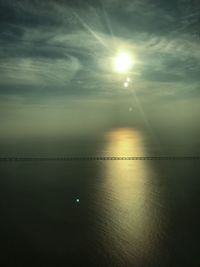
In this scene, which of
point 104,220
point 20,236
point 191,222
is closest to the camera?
point 20,236

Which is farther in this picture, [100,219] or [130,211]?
[130,211]

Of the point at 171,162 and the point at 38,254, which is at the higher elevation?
the point at 171,162

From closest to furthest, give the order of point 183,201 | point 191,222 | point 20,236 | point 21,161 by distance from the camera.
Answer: point 20,236 → point 191,222 → point 183,201 → point 21,161

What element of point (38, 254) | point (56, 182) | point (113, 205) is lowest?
point (38, 254)

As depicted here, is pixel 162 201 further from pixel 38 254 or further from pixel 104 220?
pixel 38 254

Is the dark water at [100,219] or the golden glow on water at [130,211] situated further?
the golden glow on water at [130,211]

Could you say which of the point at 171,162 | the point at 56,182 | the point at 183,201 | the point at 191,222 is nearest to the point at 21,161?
the point at 56,182

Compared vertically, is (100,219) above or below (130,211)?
below

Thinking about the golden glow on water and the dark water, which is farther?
the golden glow on water
